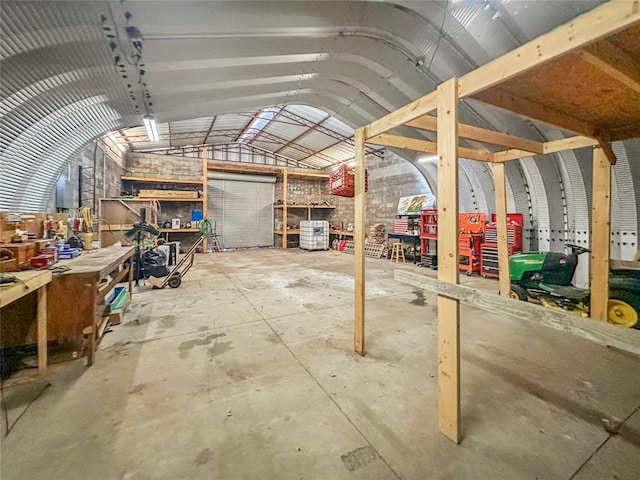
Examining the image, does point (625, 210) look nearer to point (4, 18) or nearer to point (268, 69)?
point (268, 69)

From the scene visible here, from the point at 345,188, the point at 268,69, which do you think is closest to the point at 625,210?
the point at 345,188

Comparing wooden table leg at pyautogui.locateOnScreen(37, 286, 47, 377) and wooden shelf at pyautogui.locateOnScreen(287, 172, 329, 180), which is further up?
wooden shelf at pyautogui.locateOnScreen(287, 172, 329, 180)

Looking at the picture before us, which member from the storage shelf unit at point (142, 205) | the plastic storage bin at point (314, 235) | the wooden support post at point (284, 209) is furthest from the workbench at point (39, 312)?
the wooden support post at point (284, 209)

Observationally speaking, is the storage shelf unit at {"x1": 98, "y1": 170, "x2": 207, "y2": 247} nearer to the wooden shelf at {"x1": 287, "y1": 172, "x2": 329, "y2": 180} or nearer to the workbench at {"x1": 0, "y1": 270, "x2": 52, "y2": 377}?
the wooden shelf at {"x1": 287, "y1": 172, "x2": 329, "y2": 180}

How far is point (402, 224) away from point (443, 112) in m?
6.77

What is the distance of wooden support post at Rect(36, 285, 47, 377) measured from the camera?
207cm

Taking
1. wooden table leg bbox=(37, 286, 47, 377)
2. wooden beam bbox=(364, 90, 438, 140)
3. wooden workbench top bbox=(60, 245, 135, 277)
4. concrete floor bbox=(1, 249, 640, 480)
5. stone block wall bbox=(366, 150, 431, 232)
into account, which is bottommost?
concrete floor bbox=(1, 249, 640, 480)

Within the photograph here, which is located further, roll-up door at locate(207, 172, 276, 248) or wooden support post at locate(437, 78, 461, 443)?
roll-up door at locate(207, 172, 276, 248)

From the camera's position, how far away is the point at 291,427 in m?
1.62

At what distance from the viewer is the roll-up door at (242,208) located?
1084 cm

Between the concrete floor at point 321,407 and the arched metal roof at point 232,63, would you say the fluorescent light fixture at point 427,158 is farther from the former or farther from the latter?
the concrete floor at point 321,407

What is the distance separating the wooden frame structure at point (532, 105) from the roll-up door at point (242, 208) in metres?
9.44

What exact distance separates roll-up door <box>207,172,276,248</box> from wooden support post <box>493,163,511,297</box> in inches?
372

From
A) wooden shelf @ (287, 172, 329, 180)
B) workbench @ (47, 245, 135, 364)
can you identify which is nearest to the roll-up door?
wooden shelf @ (287, 172, 329, 180)
